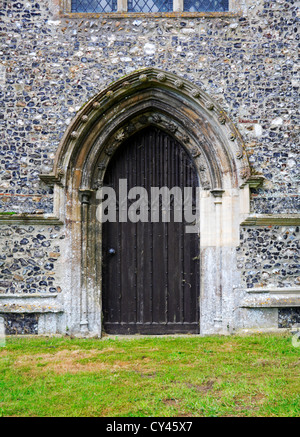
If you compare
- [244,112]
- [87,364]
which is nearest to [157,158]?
[244,112]

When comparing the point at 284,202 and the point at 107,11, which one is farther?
the point at 107,11

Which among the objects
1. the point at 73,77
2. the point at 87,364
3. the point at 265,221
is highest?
the point at 73,77

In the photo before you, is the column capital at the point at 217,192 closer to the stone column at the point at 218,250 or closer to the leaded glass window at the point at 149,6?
the stone column at the point at 218,250

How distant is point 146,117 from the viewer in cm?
672

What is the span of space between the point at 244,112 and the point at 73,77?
2575 mm

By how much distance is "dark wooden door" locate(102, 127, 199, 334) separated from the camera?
6656 mm

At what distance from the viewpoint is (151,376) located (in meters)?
4.42

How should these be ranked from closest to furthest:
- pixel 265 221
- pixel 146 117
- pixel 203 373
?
pixel 203 373 < pixel 265 221 < pixel 146 117

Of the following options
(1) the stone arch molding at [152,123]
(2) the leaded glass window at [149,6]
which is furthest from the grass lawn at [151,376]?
(2) the leaded glass window at [149,6]

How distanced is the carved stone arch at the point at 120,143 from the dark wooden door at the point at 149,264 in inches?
9.2

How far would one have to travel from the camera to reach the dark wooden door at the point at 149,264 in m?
6.66

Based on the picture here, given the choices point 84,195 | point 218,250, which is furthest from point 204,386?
point 84,195

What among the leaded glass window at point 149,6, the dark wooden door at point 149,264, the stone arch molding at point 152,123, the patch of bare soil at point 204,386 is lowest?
the patch of bare soil at point 204,386

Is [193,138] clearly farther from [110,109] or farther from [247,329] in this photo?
[247,329]
